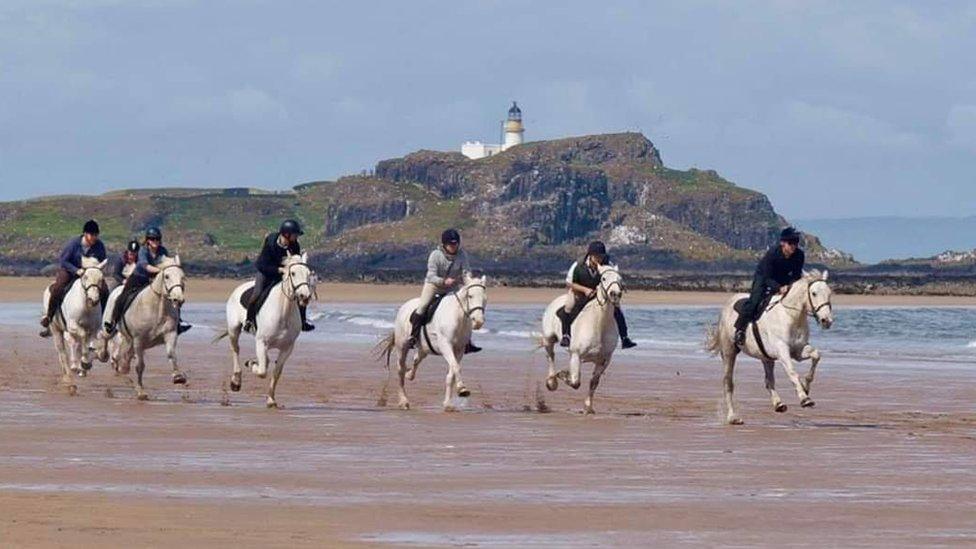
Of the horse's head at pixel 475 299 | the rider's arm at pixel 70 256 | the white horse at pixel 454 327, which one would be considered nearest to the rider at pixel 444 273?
the white horse at pixel 454 327

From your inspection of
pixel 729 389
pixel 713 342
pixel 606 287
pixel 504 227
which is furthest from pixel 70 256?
pixel 504 227

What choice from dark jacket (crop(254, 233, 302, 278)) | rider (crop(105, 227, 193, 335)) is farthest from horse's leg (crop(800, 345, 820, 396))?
rider (crop(105, 227, 193, 335))

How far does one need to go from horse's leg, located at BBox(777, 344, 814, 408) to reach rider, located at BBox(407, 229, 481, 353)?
3881mm

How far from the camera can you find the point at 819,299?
21625 mm

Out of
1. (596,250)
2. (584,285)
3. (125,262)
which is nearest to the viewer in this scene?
(596,250)

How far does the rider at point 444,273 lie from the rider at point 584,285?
1.19 metres

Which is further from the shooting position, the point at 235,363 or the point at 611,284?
the point at 235,363

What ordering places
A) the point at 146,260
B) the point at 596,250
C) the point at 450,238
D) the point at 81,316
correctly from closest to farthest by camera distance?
the point at 596,250
the point at 450,238
the point at 146,260
the point at 81,316

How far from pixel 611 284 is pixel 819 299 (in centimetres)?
235

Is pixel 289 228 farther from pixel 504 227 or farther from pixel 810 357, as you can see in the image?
pixel 504 227

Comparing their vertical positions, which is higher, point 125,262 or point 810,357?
point 125,262

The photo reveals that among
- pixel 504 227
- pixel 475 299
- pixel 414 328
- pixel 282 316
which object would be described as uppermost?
pixel 504 227

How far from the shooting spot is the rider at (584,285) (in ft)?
76.5

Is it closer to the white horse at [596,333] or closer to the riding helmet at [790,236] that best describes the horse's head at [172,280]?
the white horse at [596,333]
